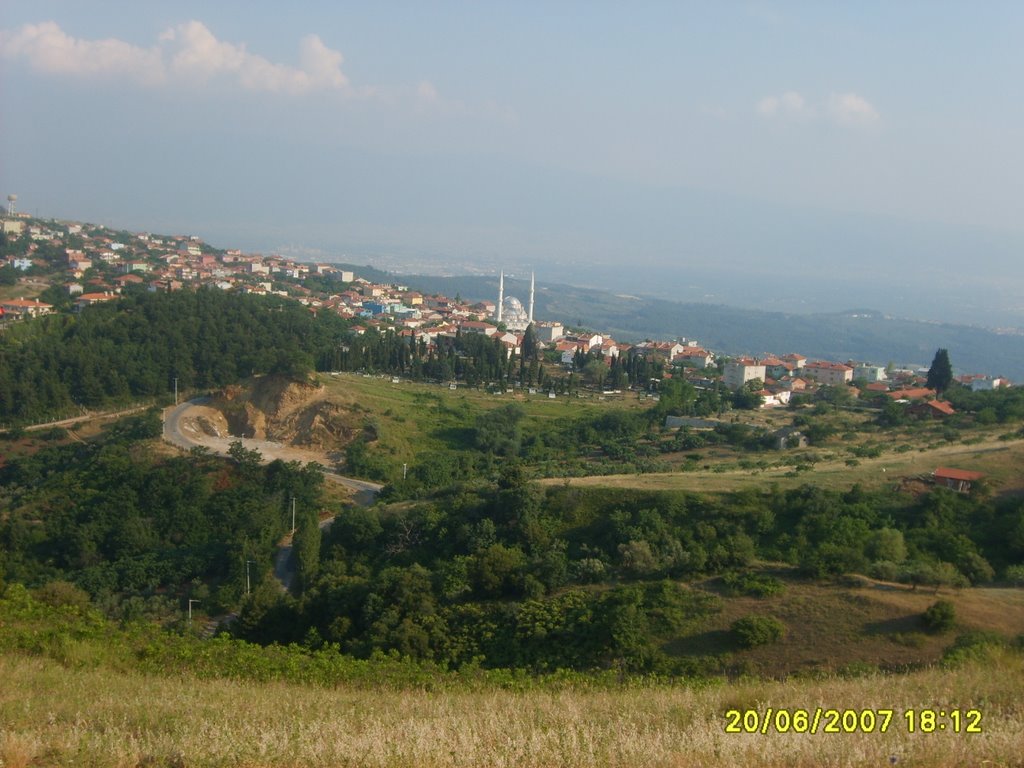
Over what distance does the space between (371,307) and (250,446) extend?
33996 millimetres

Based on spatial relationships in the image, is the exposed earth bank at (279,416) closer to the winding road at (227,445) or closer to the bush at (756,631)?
the winding road at (227,445)

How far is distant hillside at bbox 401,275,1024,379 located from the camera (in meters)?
79.4

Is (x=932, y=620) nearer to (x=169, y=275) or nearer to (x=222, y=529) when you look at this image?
(x=222, y=529)

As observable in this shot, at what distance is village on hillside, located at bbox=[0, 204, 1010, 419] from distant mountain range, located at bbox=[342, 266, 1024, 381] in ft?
67.5

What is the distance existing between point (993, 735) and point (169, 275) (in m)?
62.4

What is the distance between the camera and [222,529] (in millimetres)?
19562

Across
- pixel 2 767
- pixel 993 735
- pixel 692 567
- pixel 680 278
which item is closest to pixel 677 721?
pixel 993 735

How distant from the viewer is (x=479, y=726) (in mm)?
4691

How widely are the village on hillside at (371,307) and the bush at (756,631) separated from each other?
18.9 m

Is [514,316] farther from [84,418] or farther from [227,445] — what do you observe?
[227,445]

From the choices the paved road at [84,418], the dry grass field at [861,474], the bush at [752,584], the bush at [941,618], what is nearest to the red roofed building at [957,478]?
the dry grass field at [861,474]

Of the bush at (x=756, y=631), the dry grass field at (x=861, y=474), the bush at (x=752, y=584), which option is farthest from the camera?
the dry grass field at (x=861, y=474)

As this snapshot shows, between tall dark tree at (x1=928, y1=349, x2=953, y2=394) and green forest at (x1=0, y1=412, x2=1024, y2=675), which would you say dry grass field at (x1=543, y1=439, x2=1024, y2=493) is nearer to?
green forest at (x1=0, y1=412, x2=1024, y2=675)

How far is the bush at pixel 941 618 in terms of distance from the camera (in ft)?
28.9
